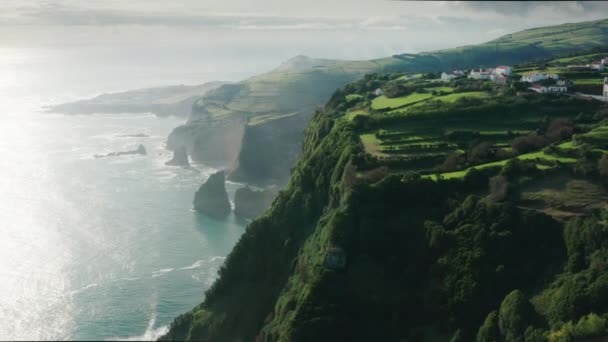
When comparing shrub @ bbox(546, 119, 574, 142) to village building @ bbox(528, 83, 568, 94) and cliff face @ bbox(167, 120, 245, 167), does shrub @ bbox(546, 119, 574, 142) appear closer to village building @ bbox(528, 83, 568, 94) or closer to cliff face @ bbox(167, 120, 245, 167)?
village building @ bbox(528, 83, 568, 94)

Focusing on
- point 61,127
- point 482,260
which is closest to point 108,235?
point 482,260

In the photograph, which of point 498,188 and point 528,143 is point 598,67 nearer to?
point 528,143

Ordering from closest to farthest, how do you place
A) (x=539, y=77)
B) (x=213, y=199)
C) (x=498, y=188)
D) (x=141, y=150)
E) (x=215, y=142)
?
(x=498, y=188)
(x=539, y=77)
(x=213, y=199)
(x=215, y=142)
(x=141, y=150)

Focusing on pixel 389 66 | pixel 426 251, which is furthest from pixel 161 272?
pixel 389 66

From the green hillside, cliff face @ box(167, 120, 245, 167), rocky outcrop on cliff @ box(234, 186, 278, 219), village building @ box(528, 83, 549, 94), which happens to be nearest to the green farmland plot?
village building @ box(528, 83, 549, 94)

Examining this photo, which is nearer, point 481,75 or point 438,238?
point 438,238
